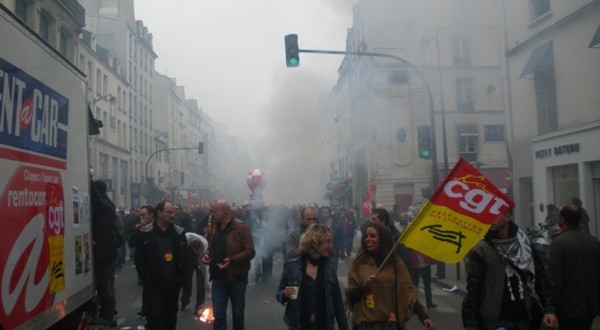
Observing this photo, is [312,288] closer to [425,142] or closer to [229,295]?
[229,295]

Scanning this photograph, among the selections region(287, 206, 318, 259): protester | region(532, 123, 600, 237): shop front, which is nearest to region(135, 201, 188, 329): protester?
region(287, 206, 318, 259): protester

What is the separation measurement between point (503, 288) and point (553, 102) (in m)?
10.2

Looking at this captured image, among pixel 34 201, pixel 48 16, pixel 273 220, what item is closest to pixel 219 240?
pixel 34 201

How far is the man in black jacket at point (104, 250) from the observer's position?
6282mm

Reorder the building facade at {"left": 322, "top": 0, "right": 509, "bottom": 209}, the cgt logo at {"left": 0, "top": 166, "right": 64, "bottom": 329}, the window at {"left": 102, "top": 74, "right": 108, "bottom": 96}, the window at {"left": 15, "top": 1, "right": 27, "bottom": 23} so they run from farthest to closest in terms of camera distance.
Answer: the window at {"left": 102, "top": 74, "right": 108, "bottom": 96}
the building facade at {"left": 322, "top": 0, "right": 509, "bottom": 209}
the window at {"left": 15, "top": 1, "right": 27, "bottom": 23}
the cgt logo at {"left": 0, "top": 166, "right": 64, "bottom": 329}

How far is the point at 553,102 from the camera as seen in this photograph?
495 inches

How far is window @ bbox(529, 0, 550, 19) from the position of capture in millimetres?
12625

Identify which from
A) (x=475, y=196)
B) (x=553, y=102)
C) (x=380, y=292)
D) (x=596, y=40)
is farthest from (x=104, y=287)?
(x=553, y=102)

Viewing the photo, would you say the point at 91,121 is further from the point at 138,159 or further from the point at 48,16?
the point at 138,159

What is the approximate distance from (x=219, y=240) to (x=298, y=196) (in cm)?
3581

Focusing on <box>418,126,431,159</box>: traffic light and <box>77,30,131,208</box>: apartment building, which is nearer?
<box>418,126,431,159</box>: traffic light

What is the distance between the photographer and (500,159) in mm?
30938

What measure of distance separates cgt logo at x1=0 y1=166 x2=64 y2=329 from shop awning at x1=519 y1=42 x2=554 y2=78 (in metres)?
11.7

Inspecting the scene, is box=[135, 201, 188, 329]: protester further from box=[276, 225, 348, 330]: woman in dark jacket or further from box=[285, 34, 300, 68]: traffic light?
box=[285, 34, 300, 68]: traffic light
